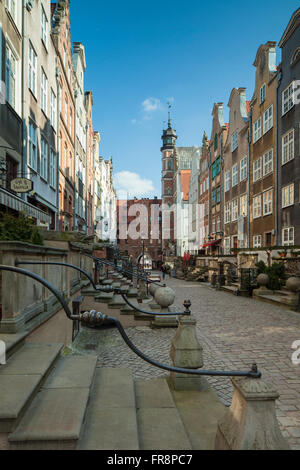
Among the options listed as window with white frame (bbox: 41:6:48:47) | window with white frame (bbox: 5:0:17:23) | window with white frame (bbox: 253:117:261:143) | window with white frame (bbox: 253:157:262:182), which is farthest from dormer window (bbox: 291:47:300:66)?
window with white frame (bbox: 5:0:17:23)

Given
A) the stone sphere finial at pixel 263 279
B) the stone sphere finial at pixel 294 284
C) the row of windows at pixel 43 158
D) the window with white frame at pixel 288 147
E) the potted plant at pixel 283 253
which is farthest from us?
the window with white frame at pixel 288 147

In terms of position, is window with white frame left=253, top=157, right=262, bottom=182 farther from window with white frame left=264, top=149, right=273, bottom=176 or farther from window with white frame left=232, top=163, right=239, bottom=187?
window with white frame left=232, top=163, right=239, bottom=187

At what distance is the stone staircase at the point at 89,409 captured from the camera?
236 cm

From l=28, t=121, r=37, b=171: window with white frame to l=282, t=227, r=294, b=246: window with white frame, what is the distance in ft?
51.0

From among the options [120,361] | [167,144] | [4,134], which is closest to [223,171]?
[4,134]

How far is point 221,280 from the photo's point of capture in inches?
837

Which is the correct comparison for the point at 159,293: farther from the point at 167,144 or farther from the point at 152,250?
the point at 167,144

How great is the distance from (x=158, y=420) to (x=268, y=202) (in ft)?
71.2

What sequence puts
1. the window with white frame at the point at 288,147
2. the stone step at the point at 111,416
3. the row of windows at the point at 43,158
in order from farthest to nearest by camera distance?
1. the window with white frame at the point at 288,147
2. the row of windows at the point at 43,158
3. the stone step at the point at 111,416

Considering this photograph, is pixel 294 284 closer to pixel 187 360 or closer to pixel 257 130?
pixel 187 360

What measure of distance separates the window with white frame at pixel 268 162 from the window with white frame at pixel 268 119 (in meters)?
1.86

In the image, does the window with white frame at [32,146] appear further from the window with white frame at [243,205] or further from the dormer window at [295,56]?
the window with white frame at [243,205]

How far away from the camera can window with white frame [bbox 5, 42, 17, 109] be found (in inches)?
437

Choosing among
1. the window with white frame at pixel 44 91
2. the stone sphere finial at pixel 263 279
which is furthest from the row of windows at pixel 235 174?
the window with white frame at pixel 44 91
